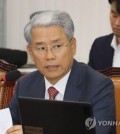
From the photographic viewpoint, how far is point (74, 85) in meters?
1.76

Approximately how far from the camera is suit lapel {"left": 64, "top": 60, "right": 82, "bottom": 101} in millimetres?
1725

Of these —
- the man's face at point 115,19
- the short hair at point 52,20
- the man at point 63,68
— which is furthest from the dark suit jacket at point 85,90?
the man's face at point 115,19

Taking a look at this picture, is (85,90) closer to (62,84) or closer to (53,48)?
(62,84)

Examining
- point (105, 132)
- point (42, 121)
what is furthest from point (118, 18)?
point (42, 121)

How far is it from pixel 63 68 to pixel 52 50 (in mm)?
110

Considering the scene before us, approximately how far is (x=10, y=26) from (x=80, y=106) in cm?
271

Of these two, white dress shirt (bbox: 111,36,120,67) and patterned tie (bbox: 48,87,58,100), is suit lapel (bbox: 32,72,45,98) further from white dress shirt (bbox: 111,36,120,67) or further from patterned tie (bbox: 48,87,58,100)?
white dress shirt (bbox: 111,36,120,67)

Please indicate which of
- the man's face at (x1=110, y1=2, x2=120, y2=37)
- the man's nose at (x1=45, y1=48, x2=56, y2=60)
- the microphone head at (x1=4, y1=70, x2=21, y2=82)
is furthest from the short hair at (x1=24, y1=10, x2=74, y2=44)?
the man's face at (x1=110, y1=2, x2=120, y2=37)

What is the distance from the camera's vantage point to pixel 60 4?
11.6 ft

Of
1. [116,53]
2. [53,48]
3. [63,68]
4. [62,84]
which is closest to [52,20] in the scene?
[53,48]

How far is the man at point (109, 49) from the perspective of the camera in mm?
2695

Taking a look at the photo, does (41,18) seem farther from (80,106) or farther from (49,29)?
(80,106)

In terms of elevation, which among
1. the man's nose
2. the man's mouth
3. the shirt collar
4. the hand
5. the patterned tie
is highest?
the man's nose

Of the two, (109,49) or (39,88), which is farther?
(109,49)
